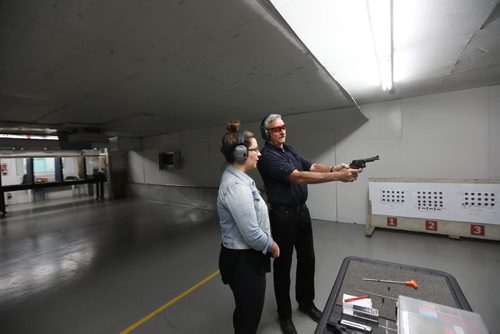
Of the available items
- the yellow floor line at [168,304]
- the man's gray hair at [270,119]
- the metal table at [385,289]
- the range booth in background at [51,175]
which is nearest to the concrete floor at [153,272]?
the yellow floor line at [168,304]

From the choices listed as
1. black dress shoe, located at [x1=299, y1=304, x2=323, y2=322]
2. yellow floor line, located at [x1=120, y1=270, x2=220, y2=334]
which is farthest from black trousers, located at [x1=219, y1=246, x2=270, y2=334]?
yellow floor line, located at [x1=120, y1=270, x2=220, y2=334]

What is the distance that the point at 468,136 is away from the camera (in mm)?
3234

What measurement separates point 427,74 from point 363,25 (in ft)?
5.44

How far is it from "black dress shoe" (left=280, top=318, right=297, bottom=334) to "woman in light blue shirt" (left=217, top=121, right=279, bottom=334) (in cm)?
53

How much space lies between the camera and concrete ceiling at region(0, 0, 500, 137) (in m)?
1.25

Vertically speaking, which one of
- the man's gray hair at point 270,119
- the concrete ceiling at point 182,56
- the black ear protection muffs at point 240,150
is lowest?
the black ear protection muffs at point 240,150

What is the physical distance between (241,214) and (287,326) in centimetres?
108

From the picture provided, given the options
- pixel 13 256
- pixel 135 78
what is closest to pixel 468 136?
pixel 135 78

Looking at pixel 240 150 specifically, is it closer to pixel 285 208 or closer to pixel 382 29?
pixel 285 208

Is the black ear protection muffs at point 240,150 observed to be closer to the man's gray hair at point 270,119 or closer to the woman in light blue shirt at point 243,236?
the woman in light blue shirt at point 243,236

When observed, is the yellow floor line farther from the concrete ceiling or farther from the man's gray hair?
the concrete ceiling

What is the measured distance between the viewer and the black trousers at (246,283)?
120 centimetres

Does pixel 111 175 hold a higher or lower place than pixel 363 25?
lower

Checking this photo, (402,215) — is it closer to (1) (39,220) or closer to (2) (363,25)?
(2) (363,25)
